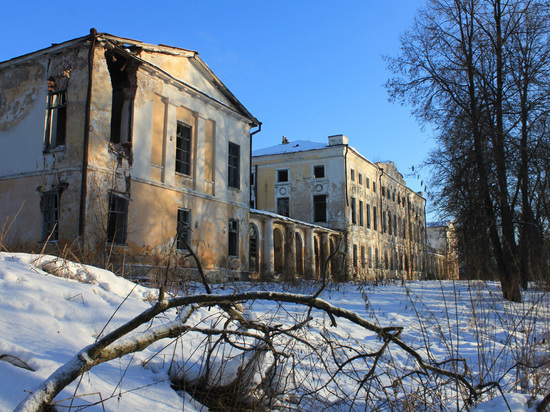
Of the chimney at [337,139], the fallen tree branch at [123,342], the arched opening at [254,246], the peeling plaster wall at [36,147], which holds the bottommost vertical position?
the fallen tree branch at [123,342]

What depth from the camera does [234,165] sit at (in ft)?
63.8

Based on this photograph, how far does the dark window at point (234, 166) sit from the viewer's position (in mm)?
19250

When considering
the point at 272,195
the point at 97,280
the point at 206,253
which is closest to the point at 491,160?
the point at 206,253

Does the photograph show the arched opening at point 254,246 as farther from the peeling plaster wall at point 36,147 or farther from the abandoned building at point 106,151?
the peeling plaster wall at point 36,147

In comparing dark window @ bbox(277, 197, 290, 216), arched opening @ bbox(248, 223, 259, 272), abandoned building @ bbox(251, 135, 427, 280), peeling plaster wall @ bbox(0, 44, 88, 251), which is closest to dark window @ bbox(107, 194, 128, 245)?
peeling plaster wall @ bbox(0, 44, 88, 251)

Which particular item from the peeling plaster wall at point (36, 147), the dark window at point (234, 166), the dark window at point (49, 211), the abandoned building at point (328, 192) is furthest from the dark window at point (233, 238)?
the abandoned building at point (328, 192)

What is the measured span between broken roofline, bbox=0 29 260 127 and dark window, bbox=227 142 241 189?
64.0 inches

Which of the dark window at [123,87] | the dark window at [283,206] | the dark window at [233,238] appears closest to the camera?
the dark window at [123,87]

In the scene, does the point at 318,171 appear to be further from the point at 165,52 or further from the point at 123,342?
the point at 123,342

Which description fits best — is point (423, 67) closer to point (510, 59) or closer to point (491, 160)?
point (510, 59)

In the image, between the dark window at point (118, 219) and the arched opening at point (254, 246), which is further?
the arched opening at point (254, 246)

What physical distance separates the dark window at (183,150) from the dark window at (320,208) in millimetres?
17168

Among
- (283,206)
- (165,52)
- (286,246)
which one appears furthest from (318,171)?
(165,52)

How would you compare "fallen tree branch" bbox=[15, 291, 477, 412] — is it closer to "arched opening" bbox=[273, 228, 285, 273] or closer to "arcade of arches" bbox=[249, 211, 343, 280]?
"arcade of arches" bbox=[249, 211, 343, 280]
